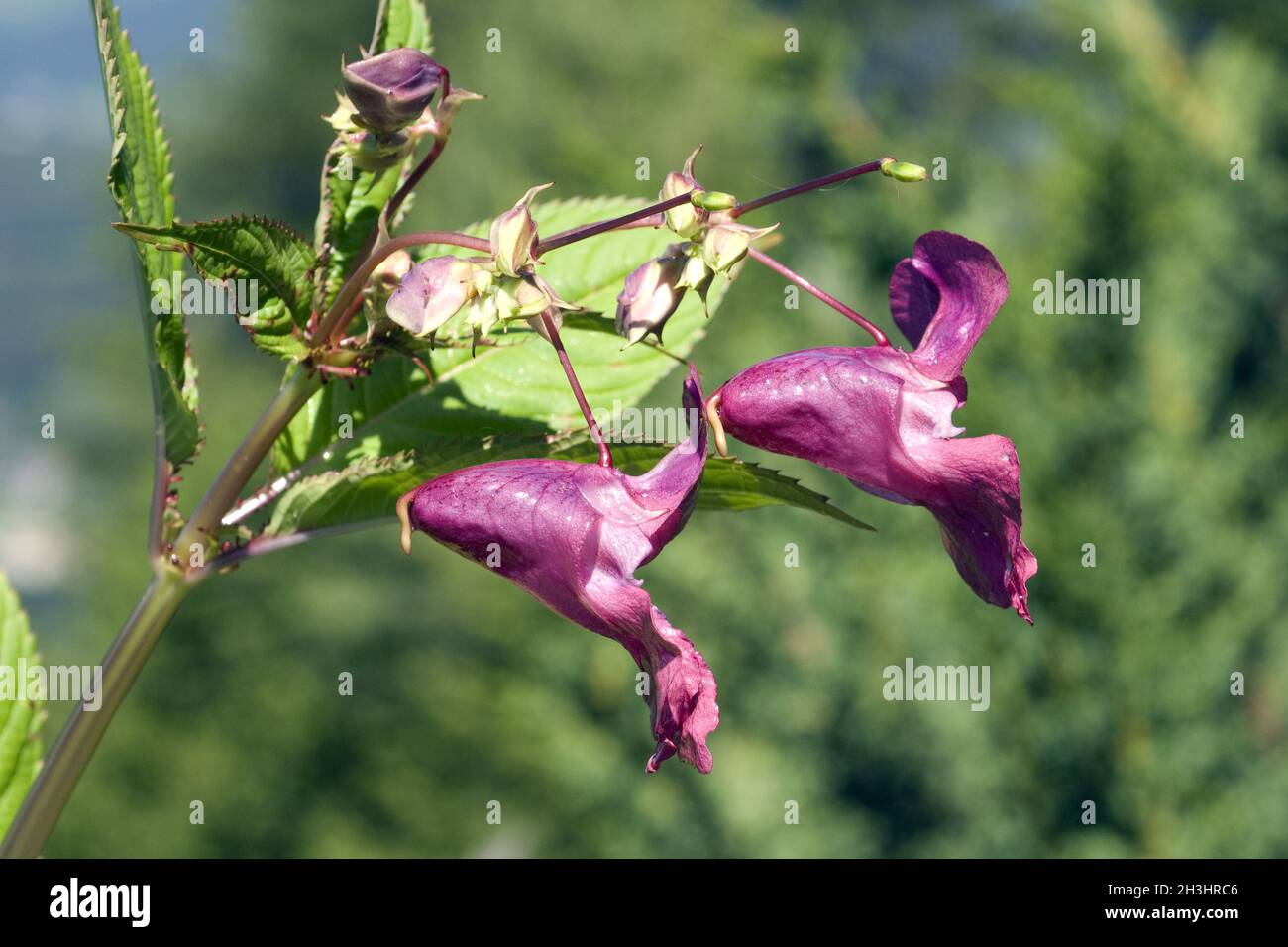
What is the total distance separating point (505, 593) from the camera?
7027 mm

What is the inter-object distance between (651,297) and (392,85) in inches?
8.2

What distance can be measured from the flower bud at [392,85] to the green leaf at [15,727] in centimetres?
44

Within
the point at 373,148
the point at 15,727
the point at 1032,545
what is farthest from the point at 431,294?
the point at 1032,545

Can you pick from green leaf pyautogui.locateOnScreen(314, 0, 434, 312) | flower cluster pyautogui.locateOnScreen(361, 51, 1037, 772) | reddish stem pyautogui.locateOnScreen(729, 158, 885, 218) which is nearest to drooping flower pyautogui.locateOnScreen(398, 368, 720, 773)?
flower cluster pyautogui.locateOnScreen(361, 51, 1037, 772)

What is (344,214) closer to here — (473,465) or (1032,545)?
(473,465)

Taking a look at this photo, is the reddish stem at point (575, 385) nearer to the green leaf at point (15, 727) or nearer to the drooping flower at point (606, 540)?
the drooping flower at point (606, 540)

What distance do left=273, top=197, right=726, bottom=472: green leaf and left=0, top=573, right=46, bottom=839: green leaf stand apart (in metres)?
0.22

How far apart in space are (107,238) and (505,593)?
17823 mm

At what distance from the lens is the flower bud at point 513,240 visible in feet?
2.26

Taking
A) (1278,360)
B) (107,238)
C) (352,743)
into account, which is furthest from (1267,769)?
(107,238)

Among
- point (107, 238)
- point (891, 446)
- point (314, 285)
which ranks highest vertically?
point (107, 238)

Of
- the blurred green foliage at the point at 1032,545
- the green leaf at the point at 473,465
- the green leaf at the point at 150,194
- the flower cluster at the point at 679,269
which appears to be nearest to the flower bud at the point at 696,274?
the flower cluster at the point at 679,269

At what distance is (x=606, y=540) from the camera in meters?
0.66
